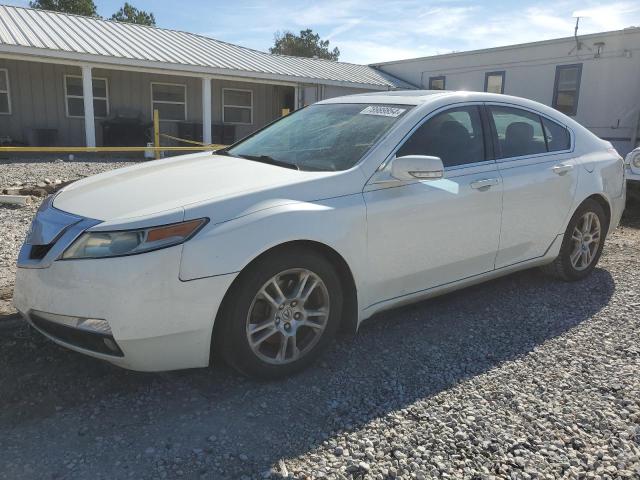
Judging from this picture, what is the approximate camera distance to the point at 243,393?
287cm

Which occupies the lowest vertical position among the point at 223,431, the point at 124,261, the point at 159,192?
the point at 223,431

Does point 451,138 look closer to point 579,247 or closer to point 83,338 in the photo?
point 579,247

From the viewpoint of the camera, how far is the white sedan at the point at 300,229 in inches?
100

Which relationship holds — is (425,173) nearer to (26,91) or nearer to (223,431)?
(223,431)

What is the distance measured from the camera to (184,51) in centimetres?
1686

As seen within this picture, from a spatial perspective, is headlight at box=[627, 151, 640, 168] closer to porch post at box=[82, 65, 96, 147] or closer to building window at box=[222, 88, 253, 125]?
porch post at box=[82, 65, 96, 147]

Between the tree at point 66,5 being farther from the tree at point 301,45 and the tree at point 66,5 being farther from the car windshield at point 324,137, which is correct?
the car windshield at point 324,137

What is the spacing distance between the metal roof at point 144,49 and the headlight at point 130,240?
1269 cm

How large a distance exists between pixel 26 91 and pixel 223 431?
632 inches

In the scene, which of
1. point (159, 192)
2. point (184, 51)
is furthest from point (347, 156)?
point (184, 51)

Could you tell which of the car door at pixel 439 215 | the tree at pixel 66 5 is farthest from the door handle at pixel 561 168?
the tree at pixel 66 5

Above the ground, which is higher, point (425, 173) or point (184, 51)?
point (184, 51)

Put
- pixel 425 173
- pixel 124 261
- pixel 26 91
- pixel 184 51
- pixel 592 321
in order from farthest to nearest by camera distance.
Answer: pixel 184 51
pixel 26 91
pixel 592 321
pixel 425 173
pixel 124 261

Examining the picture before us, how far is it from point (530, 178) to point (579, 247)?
1.09m
